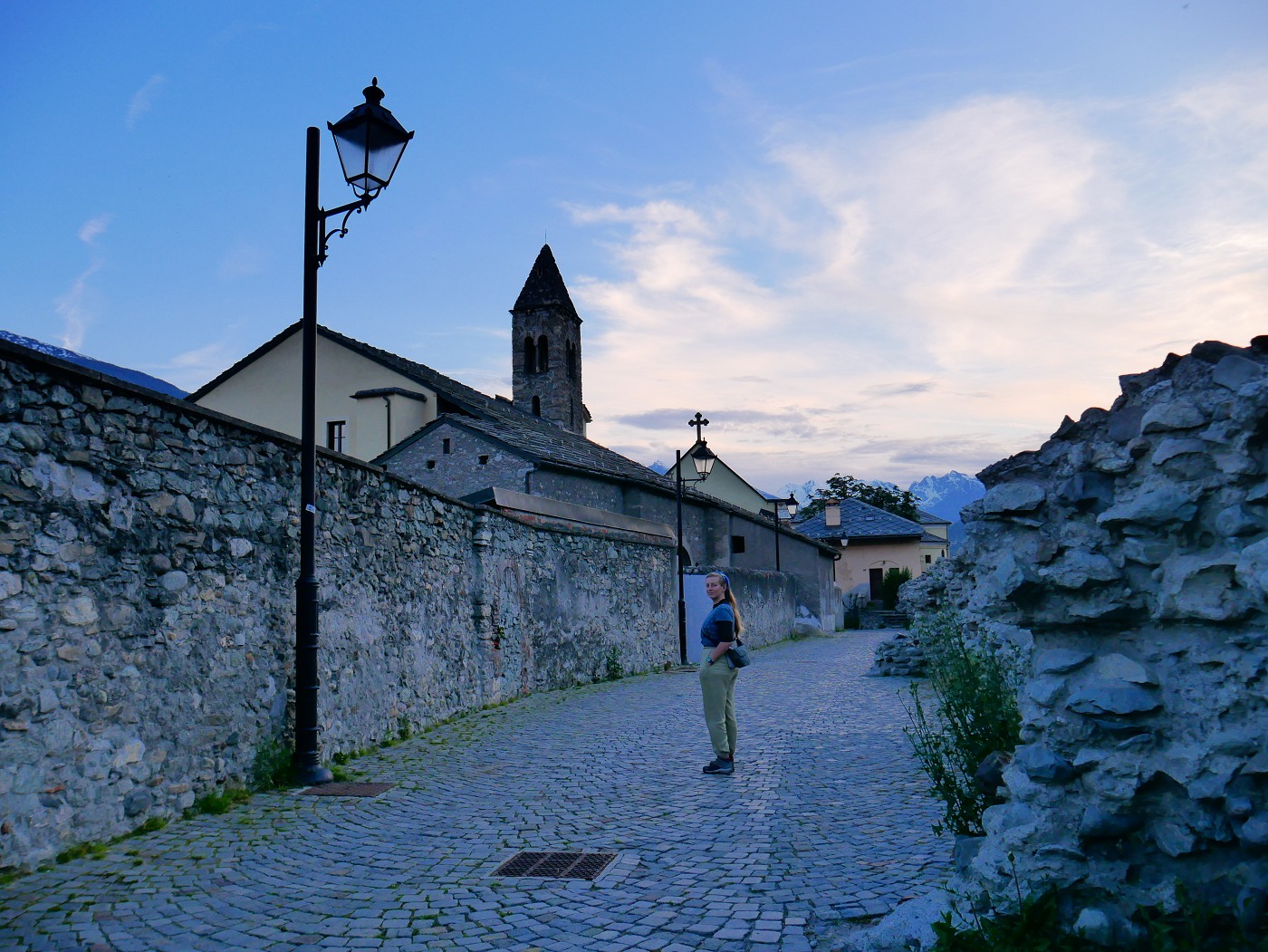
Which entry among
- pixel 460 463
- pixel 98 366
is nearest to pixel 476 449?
pixel 460 463

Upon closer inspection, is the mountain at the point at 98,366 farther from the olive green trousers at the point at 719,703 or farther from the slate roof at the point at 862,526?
the slate roof at the point at 862,526

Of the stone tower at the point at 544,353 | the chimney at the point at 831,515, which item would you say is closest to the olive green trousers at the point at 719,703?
the stone tower at the point at 544,353

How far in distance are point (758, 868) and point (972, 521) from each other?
243cm

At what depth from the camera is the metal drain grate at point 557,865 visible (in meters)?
5.00

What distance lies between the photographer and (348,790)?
714 cm

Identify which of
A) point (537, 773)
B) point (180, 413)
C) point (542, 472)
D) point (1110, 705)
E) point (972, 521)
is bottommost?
point (537, 773)

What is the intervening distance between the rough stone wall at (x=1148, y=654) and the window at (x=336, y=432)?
1073 inches

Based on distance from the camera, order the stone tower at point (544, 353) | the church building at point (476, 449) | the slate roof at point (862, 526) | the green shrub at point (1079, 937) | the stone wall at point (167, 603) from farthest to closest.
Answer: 1. the slate roof at point (862, 526)
2. the stone tower at point (544, 353)
3. the church building at point (476, 449)
4. the stone wall at point (167, 603)
5. the green shrub at point (1079, 937)

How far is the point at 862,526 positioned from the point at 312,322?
51105mm

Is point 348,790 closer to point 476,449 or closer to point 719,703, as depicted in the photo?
point 719,703

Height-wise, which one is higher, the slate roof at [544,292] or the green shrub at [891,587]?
the slate roof at [544,292]

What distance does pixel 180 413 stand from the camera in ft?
21.5

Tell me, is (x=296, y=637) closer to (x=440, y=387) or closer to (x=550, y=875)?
(x=550, y=875)

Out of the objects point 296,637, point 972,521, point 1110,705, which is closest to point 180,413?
point 296,637
